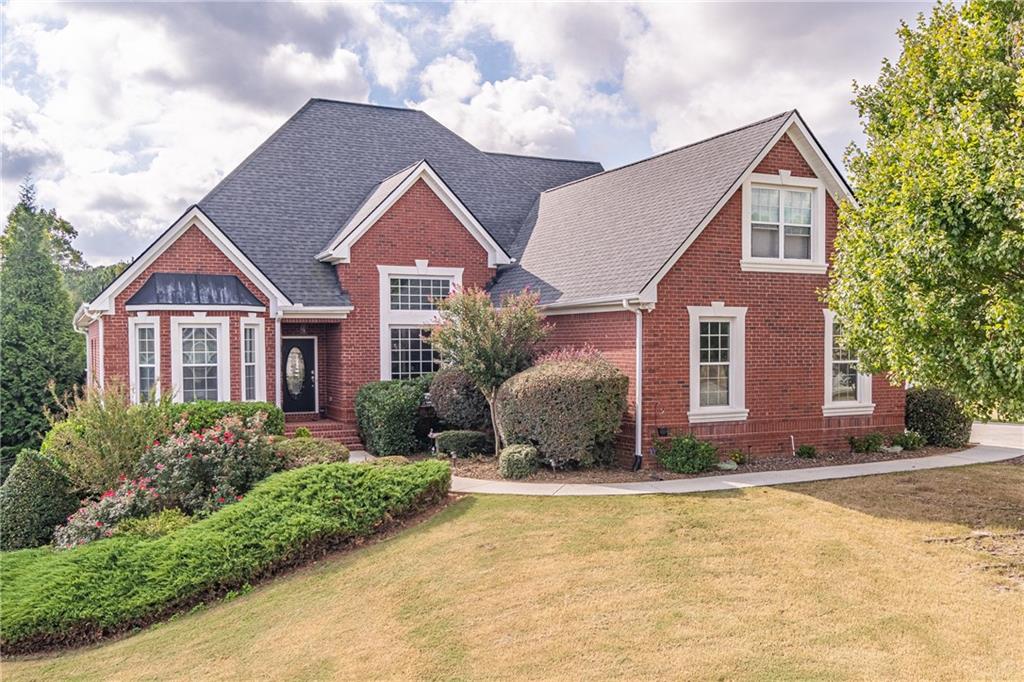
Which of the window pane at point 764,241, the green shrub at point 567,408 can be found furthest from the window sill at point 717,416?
the window pane at point 764,241

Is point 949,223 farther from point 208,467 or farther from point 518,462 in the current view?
point 208,467

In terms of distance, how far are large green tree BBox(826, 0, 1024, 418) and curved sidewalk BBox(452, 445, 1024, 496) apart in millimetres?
3279

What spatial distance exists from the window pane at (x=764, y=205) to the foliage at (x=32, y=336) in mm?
20791

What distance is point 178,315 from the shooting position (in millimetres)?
17266

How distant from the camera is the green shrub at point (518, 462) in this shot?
14328 millimetres

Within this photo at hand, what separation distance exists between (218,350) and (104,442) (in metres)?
4.52

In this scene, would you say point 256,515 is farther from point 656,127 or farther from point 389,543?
point 656,127

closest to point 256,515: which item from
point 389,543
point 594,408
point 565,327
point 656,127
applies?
point 389,543

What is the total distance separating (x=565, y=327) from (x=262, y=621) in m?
10.2

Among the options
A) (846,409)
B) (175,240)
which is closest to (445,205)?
(175,240)

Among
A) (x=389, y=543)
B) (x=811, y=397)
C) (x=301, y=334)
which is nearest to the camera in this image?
(x=389, y=543)

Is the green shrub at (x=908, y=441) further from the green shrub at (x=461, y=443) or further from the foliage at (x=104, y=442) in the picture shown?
the foliage at (x=104, y=442)

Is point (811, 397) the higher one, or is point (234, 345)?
point (234, 345)

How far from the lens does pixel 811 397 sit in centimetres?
1691
